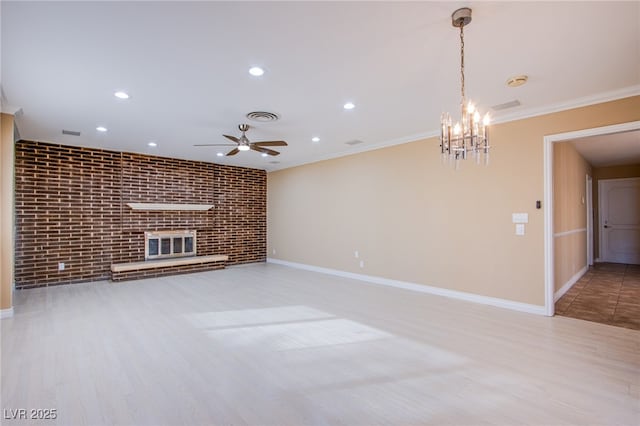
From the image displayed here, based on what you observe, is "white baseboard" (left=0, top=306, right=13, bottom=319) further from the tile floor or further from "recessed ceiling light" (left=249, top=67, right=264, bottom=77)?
the tile floor

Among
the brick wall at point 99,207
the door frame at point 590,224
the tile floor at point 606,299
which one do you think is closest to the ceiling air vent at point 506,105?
the tile floor at point 606,299

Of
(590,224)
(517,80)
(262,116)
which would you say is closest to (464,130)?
(517,80)

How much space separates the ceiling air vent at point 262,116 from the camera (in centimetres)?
399

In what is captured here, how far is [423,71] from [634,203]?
27.0 feet

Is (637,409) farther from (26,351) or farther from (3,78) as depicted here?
(3,78)

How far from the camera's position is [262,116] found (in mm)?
4090

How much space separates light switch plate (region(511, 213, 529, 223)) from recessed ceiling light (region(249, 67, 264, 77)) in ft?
11.8

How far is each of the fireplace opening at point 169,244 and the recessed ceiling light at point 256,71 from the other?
200 inches

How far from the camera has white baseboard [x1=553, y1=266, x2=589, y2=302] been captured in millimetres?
4438

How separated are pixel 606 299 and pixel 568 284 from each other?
62 centimetres

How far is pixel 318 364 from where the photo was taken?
8.51 ft

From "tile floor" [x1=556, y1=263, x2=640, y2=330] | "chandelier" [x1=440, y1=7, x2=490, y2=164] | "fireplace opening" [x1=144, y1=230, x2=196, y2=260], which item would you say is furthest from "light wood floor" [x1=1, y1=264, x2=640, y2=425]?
"fireplace opening" [x1=144, y1=230, x2=196, y2=260]

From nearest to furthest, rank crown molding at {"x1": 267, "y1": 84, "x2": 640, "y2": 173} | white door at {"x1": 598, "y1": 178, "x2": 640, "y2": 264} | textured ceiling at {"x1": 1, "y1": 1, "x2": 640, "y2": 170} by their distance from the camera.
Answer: textured ceiling at {"x1": 1, "y1": 1, "x2": 640, "y2": 170}, crown molding at {"x1": 267, "y1": 84, "x2": 640, "y2": 173}, white door at {"x1": 598, "y1": 178, "x2": 640, "y2": 264}

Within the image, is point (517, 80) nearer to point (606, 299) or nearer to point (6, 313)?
point (606, 299)
